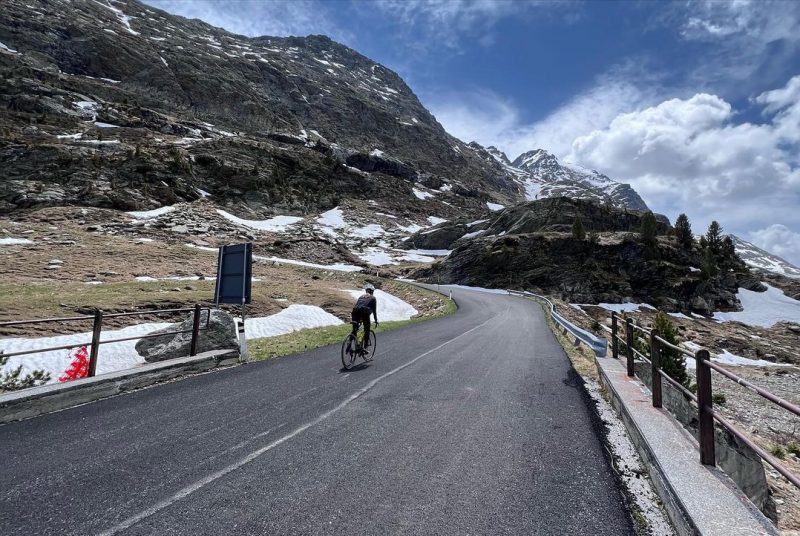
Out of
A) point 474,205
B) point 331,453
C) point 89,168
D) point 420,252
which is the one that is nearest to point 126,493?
point 331,453

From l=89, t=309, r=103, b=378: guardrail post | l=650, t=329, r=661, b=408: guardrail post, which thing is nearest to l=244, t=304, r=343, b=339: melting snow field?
l=89, t=309, r=103, b=378: guardrail post

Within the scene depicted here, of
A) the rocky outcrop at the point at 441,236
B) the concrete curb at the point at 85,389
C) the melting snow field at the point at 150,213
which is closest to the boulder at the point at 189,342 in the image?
the concrete curb at the point at 85,389

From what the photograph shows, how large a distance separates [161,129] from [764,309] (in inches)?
5605

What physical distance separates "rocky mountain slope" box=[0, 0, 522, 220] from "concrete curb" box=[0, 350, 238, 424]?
55484 millimetres

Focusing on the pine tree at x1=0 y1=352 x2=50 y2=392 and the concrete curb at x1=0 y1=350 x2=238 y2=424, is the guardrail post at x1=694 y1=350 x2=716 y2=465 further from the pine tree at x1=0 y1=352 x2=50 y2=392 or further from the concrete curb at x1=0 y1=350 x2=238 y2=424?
the pine tree at x1=0 y1=352 x2=50 y2=392

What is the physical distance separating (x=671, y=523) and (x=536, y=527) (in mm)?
1389

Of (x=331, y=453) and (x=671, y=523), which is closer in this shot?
(x=671, y=523)

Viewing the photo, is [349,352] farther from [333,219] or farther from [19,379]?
[333,219]

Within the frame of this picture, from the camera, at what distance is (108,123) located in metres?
97.0

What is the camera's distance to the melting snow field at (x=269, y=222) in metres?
68.6

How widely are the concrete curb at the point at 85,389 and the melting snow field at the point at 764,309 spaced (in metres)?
72.7

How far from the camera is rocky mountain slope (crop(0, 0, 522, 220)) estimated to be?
199 ft

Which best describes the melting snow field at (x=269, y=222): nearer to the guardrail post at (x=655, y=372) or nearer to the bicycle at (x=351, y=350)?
the bicycle at (x=351, y=350)

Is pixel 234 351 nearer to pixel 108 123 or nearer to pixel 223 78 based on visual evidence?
pixel 108 123
